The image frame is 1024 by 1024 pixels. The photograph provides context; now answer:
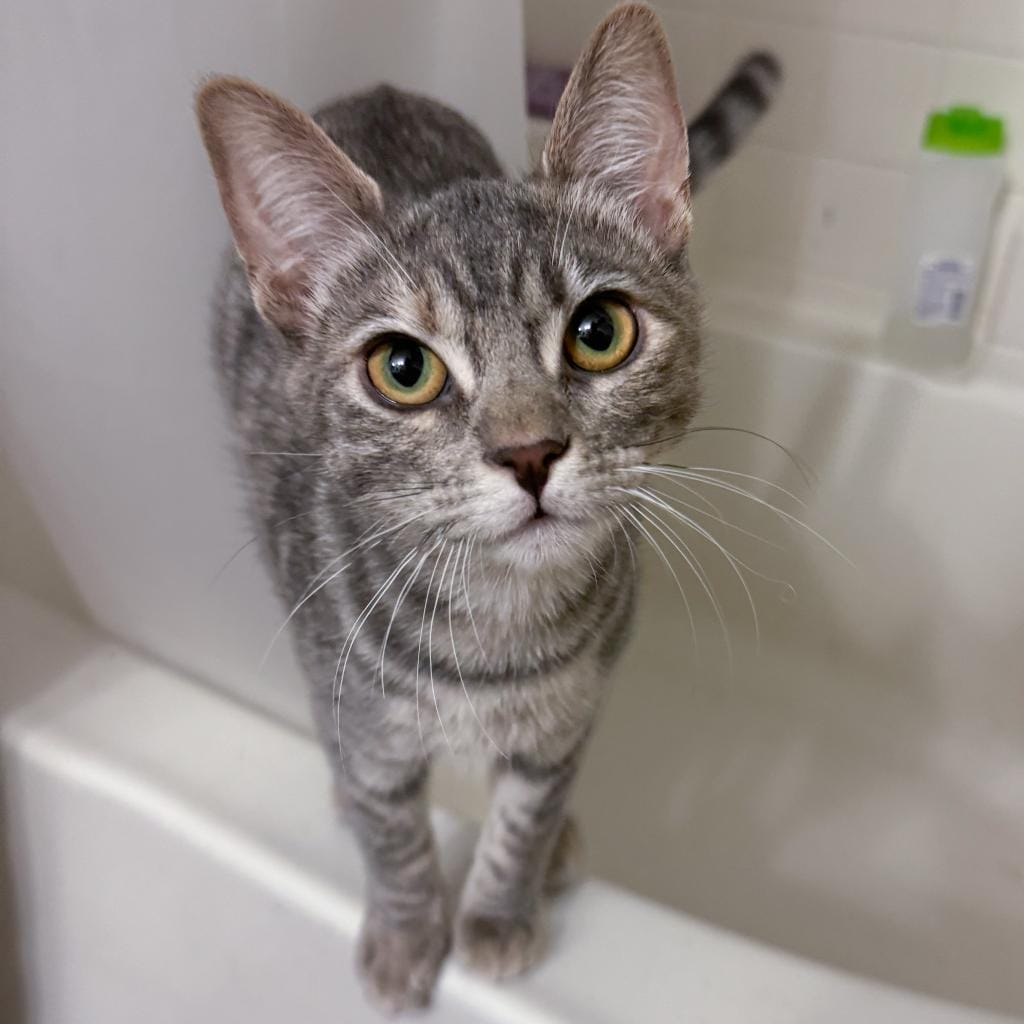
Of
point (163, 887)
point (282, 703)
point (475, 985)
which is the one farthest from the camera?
point (282, 703)

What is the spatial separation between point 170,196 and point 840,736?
1124 mm

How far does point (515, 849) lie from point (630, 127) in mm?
582

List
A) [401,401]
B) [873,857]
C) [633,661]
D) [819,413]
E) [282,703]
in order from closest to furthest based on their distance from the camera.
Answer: [401,401], [282,703], [873,857], [819,413], [633,661]

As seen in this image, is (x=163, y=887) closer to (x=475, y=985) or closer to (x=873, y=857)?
(x=475, y=985)

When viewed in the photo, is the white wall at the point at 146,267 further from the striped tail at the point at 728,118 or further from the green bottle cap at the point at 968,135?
the green bottle cap at the point at 968,135

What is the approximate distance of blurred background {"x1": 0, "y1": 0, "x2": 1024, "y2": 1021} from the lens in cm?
93

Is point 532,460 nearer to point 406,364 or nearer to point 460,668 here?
point 406,364

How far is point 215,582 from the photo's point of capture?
1.14 metres

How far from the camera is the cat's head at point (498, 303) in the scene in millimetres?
658

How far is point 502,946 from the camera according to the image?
0.83m

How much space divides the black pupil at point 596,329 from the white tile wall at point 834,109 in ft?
2.94

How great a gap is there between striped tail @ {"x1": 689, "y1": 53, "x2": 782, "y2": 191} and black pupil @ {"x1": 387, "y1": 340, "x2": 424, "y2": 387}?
0.51 m

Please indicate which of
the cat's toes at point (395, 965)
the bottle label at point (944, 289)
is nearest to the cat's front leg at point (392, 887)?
the cat's toes at point (395, 965)

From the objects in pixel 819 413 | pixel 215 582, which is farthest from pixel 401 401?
pixel 819 413
